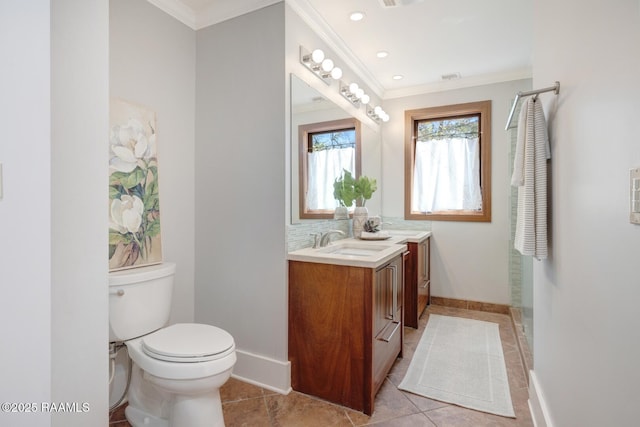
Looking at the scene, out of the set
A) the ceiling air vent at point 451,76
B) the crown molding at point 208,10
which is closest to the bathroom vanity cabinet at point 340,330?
the crown molding at point 208,10

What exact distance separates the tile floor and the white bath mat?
6cm

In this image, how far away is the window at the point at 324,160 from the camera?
2.25 m

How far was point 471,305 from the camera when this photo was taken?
3406mm

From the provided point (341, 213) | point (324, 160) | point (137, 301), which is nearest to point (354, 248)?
point (341, 213)

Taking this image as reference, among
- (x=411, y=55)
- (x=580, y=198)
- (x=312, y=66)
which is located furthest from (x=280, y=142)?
(x=411, y=55)

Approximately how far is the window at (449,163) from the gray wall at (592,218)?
6.62ft

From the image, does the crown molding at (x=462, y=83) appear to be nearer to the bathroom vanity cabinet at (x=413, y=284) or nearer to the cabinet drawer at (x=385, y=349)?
the bathroom vanity cabinet at (x=413, y=284)

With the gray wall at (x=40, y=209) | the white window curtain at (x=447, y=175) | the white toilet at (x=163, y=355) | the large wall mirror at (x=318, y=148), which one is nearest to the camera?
the gray wall at (x=40, y=209)

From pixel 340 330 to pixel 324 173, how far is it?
1.27 metres

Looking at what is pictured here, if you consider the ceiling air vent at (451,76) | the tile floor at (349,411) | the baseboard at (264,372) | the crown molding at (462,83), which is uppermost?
the ceiling air vent at (451,76)

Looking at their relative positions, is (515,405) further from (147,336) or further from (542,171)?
(147,336)

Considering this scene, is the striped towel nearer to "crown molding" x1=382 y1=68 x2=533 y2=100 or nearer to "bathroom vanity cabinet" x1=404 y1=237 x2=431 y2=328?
"bathroom vanity cabinet" x1=404 y1=237 x2=431 y2=328

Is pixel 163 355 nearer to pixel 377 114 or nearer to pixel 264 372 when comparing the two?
pixel 264 372

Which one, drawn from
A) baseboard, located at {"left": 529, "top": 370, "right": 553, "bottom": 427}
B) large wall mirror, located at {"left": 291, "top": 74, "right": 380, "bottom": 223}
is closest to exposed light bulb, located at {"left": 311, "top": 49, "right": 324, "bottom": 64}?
large wall mirror, located at {"left": 291, "top": 74, "right": 380, "bottom": 223}
